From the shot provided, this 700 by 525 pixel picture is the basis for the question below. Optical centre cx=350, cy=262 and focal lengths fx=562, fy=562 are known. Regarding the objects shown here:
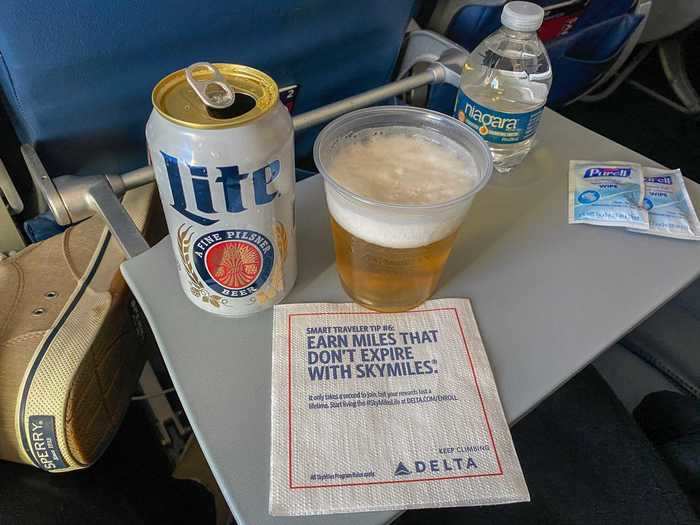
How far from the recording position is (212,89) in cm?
42

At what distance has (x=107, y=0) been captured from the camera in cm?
58

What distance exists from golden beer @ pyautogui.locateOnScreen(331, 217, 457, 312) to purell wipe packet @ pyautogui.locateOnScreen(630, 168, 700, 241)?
28cm

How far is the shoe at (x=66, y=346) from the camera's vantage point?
1.83ft

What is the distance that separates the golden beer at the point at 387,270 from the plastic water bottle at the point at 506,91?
21 cm

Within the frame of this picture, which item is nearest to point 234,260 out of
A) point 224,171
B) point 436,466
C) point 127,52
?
point 224,171

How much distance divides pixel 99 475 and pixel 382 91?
0.62 meters

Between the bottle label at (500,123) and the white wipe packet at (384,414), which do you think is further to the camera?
the bottle label at (500,123)

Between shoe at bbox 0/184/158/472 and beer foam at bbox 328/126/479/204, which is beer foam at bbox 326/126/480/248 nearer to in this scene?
beer foam at bbox 328/126/479/204

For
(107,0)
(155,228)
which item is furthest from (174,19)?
(155,228)

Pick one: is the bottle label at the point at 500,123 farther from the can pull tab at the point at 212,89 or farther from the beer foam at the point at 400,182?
the can pull tab at the point at 212,89

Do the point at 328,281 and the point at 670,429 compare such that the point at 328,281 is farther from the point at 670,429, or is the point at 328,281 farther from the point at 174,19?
the point at 670,429

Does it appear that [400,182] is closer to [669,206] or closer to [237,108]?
[237,108]

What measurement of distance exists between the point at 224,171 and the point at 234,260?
0.09 m

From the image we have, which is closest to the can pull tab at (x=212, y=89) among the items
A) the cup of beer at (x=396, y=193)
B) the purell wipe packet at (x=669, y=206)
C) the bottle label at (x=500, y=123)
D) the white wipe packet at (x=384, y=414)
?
the cup of beer at (x=396, y=193)
